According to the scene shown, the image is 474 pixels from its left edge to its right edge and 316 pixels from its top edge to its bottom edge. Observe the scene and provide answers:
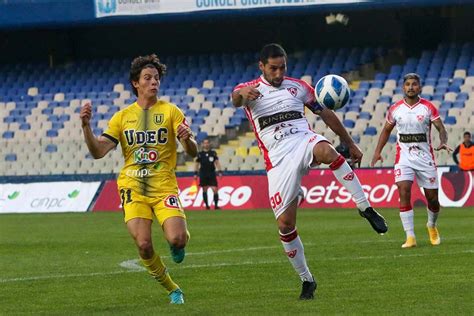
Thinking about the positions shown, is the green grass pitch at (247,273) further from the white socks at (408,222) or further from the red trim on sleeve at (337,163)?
the red trim on sleeve at (337,163)

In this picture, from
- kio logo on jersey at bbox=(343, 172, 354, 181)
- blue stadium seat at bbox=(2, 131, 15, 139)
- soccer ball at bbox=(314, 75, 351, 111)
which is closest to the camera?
kio logo on jersey at bbox=(343, 172, 354, 181)

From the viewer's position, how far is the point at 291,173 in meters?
11.6

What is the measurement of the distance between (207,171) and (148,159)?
21.9 m

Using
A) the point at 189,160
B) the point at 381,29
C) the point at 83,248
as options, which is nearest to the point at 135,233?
the point at 83,248

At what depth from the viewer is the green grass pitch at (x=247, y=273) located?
10.9 m

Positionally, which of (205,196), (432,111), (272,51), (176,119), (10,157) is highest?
(272,51)

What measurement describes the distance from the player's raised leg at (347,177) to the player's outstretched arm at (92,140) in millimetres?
1876

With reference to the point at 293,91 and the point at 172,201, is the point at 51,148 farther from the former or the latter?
the point at 172,201

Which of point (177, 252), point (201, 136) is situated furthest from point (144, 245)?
point (201, 136)

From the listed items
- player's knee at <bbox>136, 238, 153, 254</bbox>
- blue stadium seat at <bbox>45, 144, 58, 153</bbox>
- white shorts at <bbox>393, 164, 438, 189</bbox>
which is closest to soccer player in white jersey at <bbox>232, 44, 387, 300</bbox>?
player's knee at <bbox>136, 238, 153, 254</bbox>

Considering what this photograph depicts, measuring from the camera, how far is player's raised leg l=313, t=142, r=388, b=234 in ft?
37.2

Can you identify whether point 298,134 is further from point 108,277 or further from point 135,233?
point 108,277

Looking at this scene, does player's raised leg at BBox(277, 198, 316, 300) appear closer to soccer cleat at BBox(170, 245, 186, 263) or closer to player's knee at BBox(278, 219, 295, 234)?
player's knee at BBox(278, 219, 295, 234)

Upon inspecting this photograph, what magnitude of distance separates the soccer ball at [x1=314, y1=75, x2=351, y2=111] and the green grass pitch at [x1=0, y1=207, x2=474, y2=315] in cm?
176
